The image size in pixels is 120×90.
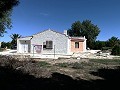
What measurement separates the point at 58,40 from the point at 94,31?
144ft

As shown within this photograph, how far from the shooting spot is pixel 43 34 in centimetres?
4153

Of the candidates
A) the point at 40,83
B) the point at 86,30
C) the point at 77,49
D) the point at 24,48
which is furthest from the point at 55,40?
the point at 86,30

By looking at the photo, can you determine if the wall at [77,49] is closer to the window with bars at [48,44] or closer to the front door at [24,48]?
the window with bars at [48,44]

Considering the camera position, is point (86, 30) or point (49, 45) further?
point (86, 30)

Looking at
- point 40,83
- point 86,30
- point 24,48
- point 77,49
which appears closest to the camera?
point 40,83

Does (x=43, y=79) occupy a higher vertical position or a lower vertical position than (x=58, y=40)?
lower

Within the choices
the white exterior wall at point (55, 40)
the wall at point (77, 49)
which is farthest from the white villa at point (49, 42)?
the wall at point (77, 49)

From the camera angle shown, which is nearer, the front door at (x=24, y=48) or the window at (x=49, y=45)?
the window at (x=49, y=45)

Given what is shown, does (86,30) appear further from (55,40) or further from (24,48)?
(55,40)

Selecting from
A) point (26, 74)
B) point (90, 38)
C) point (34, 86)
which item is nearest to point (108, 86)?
point (34, 86)

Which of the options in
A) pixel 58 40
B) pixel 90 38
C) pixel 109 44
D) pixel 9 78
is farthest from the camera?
pixel 90 38

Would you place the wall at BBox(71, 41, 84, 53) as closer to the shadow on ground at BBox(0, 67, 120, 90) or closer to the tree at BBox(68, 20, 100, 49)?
the tree at BBox(68, 20, 100, 49)

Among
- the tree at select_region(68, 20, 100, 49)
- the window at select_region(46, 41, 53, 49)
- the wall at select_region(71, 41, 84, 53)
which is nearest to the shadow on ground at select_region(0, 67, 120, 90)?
the window at select_region(46, 41, 53, 49)

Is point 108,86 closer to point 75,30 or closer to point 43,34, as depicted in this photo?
point 43,34
